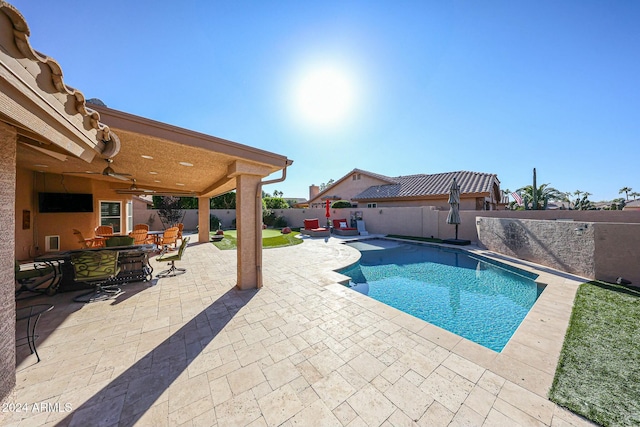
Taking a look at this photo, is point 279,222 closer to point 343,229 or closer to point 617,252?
point 343,229

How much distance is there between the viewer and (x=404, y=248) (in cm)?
1234

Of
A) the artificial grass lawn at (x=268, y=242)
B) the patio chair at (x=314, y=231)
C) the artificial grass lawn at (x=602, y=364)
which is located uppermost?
the patio chair at (x=314, y=231)

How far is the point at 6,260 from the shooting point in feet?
7.25

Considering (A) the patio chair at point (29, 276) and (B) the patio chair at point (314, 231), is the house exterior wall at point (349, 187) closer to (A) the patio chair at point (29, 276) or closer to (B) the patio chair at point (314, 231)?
(B) the patio chair at point (314, 231)

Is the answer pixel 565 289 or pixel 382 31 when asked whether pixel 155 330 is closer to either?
pixel 565 289

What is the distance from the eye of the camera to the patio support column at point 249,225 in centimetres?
539

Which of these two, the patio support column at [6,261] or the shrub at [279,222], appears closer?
the patio support column at [6,261]

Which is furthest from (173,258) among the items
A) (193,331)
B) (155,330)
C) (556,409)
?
(556,409)

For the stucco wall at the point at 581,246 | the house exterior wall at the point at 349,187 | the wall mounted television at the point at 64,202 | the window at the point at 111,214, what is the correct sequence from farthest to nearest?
the house exterior wall at the point at 349,187, the window at the point at 111,214, the wall mounted television at the point at 64,202, the stucco wall at the point at 581,246

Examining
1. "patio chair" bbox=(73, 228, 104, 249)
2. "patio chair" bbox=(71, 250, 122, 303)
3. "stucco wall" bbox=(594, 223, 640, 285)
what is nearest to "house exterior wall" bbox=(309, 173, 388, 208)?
"stucco wall" bbox=(594, 223, 640, 285)

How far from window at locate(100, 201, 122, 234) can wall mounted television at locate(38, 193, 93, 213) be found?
71.7 inches

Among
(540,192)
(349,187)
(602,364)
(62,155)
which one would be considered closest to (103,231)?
(62,155)

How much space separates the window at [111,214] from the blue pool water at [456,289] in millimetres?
11567

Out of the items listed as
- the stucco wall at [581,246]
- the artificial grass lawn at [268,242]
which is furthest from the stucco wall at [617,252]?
the artificial grass lawn at [268,242]
